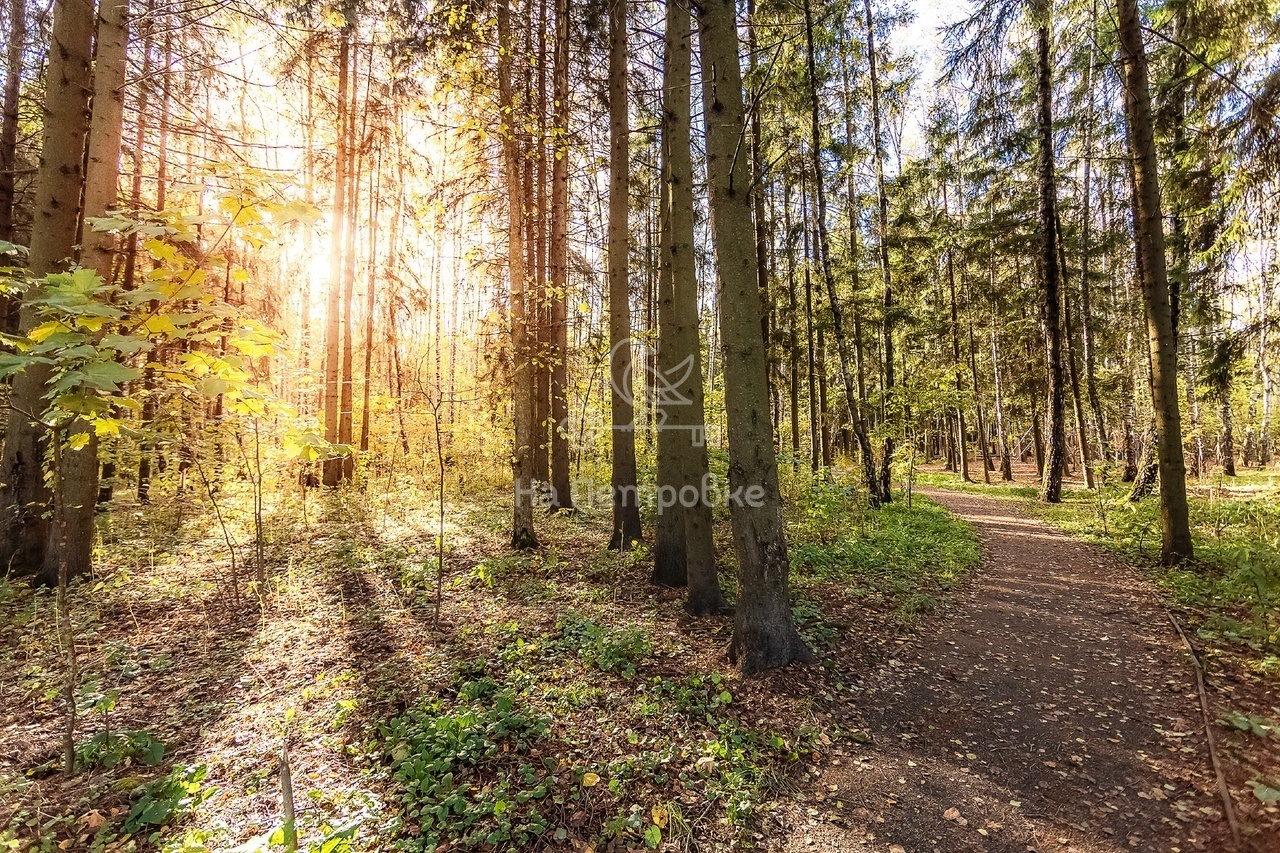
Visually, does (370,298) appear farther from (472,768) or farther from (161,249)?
(472,768)

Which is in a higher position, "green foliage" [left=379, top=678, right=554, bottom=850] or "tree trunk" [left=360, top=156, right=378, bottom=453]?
"tree trunk" [left=360, top=156, right=378, bottom=453]

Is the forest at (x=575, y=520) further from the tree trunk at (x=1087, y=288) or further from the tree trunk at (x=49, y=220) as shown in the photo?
→ the tree trunk at (x=1087, y=288)

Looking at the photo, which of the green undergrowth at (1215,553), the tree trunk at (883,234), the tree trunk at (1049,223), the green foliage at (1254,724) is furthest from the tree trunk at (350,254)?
the tree trunk at (1049,223)

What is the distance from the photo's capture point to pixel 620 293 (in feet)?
27.6

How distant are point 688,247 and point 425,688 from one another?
5.61 meters

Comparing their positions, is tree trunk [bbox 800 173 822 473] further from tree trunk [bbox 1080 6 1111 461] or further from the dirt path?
the dirt path

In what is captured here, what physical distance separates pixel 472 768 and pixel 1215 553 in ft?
36.2

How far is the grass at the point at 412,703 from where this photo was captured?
298 centimetres

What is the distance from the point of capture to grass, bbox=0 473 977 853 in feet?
9.78

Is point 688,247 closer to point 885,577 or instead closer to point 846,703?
point 846,703

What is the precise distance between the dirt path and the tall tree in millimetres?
4628

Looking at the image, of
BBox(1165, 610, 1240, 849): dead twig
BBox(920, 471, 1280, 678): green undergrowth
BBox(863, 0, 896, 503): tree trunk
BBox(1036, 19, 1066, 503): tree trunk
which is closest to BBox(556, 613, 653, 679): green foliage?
BBox(1165, 610, 1240, 849): dead twig

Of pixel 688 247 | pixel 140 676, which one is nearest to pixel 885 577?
pixel 688 247

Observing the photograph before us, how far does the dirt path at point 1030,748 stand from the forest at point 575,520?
0.04 metres
